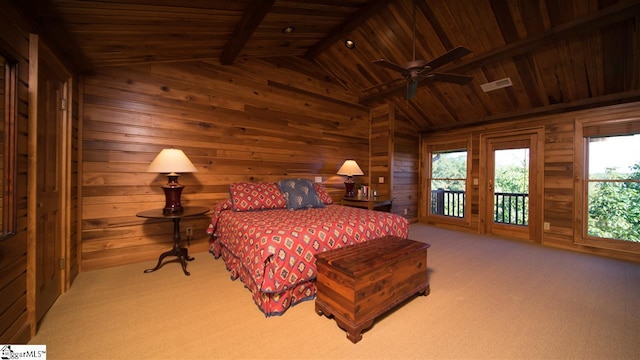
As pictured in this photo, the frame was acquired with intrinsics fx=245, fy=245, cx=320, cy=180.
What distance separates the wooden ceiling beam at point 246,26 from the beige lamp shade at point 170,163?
1.42 m

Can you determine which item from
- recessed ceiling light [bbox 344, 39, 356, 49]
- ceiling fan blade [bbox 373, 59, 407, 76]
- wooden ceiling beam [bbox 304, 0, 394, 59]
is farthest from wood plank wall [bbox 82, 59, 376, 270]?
ceiling fan blade [bbox 373, 59, 407, 76]

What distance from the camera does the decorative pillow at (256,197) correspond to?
9.85 feet

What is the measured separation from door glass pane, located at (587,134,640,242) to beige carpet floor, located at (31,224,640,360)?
3.45 ft

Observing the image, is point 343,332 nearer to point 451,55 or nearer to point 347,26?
point 451,55

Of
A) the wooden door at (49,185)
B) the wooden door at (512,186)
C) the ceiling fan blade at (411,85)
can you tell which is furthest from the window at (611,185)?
the wooden door at (49,185)

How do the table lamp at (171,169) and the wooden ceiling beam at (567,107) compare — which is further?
the wooden ceiling beam at (567,107)

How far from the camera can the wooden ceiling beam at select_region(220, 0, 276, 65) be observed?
2.25 metres

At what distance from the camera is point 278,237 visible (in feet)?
6.20

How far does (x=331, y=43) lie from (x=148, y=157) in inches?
121

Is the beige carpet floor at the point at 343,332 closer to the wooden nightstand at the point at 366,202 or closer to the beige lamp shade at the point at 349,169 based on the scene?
the wooden nightstand at the point at 366,202

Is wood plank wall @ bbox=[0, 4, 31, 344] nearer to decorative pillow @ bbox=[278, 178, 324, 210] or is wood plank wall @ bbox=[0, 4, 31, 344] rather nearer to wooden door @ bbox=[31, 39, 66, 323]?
wooden door @ bbox=[31, 39, 66, 323]

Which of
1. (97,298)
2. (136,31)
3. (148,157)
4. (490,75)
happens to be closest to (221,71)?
(136,31)

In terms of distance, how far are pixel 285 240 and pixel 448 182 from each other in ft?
15.8

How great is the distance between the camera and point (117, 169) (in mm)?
2797
